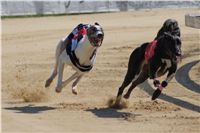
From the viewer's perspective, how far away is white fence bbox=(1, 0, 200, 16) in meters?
27.0

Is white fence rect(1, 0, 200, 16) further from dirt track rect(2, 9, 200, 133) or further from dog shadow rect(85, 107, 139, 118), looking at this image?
dog shadow rect(85, 107, 139, 118)

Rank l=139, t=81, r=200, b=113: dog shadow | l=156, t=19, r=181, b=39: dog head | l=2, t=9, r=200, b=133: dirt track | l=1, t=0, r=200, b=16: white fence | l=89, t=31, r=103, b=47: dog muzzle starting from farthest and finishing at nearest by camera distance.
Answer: l=1, t=0, r=200, b=16: white fence → l=139, t=81, r=200, b=113: dog shadow → l=89, t=31, r=103, b=47: dog muzzle → l=156, t=19, r=181, b=39: dog head → l=2, t=9, r=200, b=133: dirt track

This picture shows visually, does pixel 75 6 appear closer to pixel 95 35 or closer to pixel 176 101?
pixel 176 101

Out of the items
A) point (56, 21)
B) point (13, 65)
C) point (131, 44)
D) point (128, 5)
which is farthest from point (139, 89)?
point (128, 5)

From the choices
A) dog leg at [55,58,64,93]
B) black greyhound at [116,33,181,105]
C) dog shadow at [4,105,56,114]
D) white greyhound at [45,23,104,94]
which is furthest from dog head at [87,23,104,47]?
dog shadow at [4,105,56,114]

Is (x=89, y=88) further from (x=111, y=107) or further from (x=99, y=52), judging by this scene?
(x=99, y=52)

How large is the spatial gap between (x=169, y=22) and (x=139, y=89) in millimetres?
2546

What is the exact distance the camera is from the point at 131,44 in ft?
58.0

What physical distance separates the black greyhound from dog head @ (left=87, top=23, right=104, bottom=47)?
63cm

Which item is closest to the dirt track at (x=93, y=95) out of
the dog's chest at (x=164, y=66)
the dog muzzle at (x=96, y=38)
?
the dog's chest at (x=164, y=66)

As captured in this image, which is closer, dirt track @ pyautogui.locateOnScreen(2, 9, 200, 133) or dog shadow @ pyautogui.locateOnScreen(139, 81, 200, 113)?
dirt track @ pyautogui.locateOnScreen(2, 9, 200, 133)

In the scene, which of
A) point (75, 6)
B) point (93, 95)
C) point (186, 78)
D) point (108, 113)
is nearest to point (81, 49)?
point (108, 113)

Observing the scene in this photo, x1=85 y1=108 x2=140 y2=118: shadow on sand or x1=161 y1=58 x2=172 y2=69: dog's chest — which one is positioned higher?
x1=161 y1=58 x2=172 y2=69: dog's chest

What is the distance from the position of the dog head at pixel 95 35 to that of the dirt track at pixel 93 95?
37.8 inches
